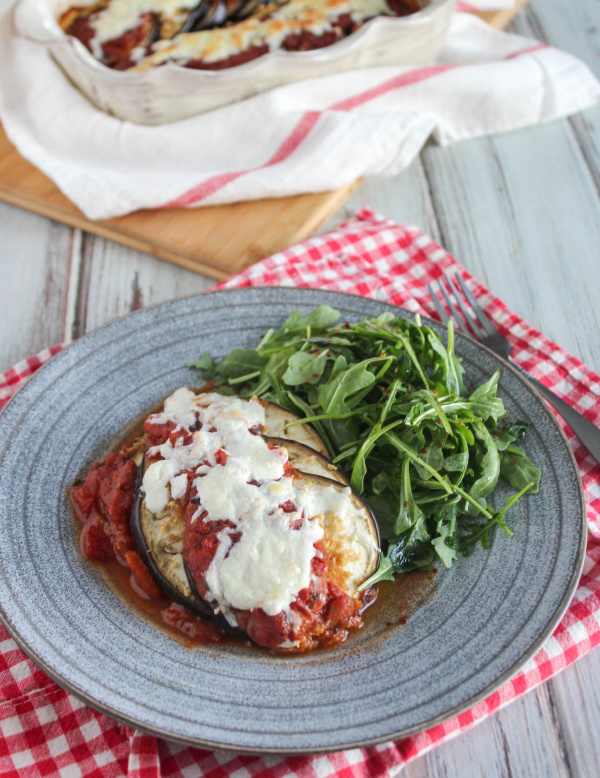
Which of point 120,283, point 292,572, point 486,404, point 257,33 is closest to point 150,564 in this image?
point 292,572

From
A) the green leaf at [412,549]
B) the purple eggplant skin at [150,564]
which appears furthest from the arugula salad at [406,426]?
the purple eggplant skin at [150,564]

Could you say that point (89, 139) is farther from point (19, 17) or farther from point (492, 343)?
point (492, 343)

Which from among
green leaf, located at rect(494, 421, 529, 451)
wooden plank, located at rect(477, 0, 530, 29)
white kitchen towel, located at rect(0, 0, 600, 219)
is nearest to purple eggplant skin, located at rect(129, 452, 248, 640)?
green leaf, located at rect(494, 421, 529, 451)

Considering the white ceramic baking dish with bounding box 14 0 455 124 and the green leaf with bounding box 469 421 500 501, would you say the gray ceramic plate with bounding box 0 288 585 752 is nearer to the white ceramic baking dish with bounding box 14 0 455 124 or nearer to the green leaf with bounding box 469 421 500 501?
the green leaf with bounding box 469 421 500 501

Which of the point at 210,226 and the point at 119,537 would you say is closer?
the point at 119,537

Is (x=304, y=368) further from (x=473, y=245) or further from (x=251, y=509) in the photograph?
(x=473, y=245)

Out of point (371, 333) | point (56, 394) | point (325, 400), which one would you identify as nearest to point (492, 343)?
point (371, 333)
